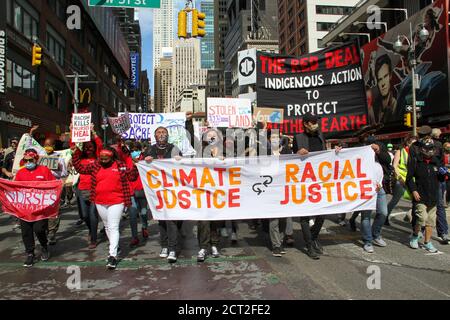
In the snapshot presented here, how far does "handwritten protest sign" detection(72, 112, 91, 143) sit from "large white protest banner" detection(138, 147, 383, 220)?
7.76 ft

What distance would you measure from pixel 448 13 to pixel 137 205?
75.8ft

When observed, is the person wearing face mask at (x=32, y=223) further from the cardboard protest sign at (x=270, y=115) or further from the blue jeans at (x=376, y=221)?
the blue jeans at (x=376, y=221)

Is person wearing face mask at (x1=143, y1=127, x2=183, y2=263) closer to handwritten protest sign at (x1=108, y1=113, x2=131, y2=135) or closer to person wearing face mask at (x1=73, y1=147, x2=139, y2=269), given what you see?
person wearing face mask at (x1=73, y1=147, x2=139, y2=269)

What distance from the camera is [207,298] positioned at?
418cm

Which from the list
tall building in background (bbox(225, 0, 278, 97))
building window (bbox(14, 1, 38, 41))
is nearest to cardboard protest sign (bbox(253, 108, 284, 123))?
building window (bbox(14, 1, 38, 41))

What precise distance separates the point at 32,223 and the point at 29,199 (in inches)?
14.2

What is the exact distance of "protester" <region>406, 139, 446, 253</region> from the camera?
6.20 meters

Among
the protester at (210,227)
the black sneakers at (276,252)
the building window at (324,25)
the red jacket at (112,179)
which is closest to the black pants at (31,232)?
the red jacket at (112,179)

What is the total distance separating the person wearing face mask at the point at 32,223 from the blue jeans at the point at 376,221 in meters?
4.92

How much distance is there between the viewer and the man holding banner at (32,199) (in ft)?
19.0

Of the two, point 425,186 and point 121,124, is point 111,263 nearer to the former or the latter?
point 425,186

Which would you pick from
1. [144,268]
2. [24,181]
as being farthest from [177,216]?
[24,181]

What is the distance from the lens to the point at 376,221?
6.46 meters

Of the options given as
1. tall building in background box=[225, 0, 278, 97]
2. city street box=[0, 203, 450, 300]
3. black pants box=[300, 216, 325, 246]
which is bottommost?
city street box=[0, 203, 450, 300]
